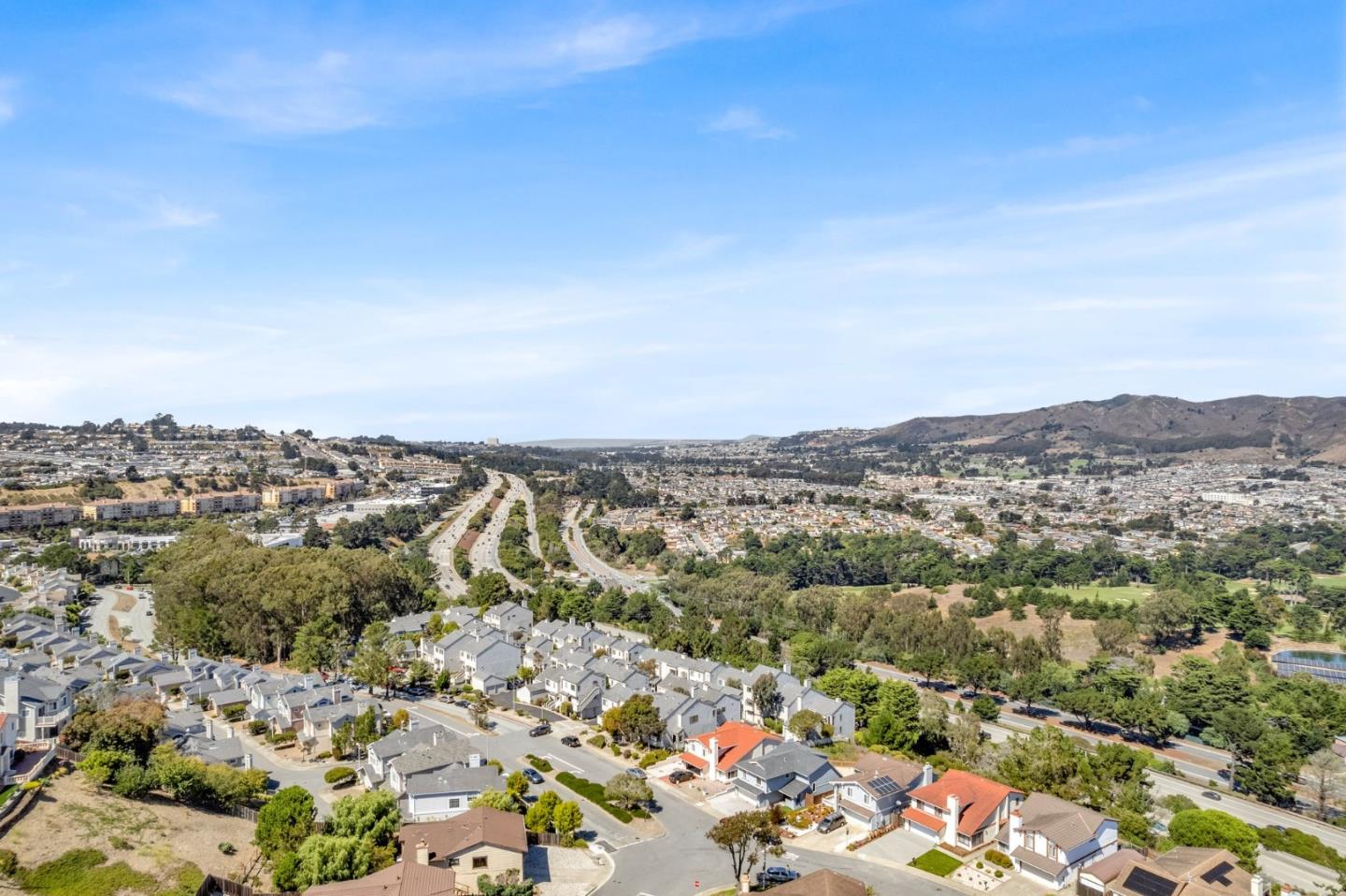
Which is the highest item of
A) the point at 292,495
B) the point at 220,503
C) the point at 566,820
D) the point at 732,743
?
the point at 292,495

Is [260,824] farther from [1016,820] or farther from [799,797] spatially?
[1016,820]

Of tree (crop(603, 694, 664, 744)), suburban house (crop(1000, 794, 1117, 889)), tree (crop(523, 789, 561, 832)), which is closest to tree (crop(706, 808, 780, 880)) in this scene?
tree (crop(523, 789, 561, 832))

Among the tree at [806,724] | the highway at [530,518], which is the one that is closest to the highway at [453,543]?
the highway at [530,518]

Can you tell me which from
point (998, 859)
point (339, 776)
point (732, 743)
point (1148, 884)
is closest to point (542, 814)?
point (339, 776)

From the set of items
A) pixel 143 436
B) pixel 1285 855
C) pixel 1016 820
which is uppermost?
pixel 143 436

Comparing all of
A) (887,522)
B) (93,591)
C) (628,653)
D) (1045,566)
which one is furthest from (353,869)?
(887,522)

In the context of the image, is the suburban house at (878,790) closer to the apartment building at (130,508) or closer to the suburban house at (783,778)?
the suburban house at (783,778)

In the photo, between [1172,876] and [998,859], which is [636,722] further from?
[1172,876]
